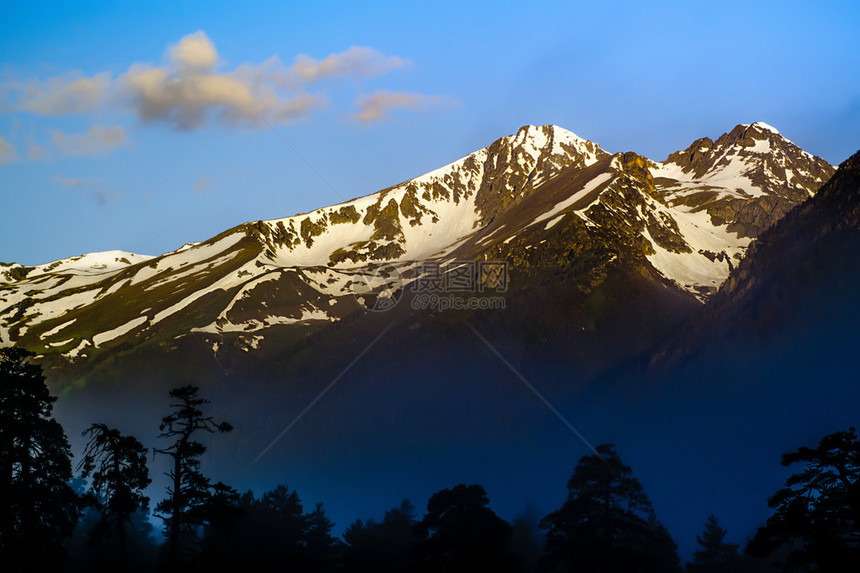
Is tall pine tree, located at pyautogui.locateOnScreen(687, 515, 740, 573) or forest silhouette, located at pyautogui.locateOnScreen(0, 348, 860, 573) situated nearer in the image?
forest silhouette, located at pyautogui.locateOnScreen(0, 348, 860, 573)

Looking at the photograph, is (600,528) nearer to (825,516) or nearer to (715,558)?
(715,558)

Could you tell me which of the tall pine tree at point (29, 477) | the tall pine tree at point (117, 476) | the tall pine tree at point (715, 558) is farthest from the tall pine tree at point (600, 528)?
the tall pine tree at point (29, 477)

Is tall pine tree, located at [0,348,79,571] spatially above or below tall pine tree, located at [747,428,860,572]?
above

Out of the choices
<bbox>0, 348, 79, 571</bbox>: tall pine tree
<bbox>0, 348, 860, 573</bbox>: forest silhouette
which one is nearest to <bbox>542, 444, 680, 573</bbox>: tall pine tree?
<bbox>0, 348, 860, 573</bbox>: forest silhouette

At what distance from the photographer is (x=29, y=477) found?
169 ft

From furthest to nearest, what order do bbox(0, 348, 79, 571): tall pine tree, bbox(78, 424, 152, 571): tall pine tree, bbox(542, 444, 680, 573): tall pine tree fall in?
1. bbox(542, 444, 680, 573): tall pine tree
2. bbox(78, 424, 152, 571): tall pine tree
3. bbox(0, 348, 79, 571): tall pine tree

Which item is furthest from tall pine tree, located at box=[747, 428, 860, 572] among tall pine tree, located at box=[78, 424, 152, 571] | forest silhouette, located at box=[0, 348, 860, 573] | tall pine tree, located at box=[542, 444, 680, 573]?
tall pine tree, located at box=[78, 424, 152, 571]

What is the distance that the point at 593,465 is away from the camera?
71938mm

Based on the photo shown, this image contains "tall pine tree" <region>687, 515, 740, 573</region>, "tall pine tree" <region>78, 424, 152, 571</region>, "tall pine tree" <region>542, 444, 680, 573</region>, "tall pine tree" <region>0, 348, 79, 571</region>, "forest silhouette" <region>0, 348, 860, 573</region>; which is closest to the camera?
"forest silhouette" <region>0, 348, 860, 573</region>

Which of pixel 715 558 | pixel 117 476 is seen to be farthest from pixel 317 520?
pixel 117 476

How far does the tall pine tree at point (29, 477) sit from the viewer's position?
49.0 m

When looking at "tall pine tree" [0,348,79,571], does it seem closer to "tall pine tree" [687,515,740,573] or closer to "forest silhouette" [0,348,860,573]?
"forest silhouette" [0,348,860,573]

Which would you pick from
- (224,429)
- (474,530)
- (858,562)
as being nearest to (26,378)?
(224,429)

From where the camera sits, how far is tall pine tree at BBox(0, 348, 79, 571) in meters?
49.0
